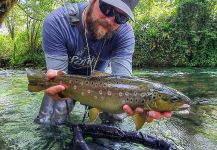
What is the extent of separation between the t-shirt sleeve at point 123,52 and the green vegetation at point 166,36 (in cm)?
1891

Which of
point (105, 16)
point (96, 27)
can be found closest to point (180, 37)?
point (96, 27)

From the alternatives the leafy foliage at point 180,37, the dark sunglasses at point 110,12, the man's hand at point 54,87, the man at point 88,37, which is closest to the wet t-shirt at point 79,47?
the man at point 88,37

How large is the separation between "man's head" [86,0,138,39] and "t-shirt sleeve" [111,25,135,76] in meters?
0.34

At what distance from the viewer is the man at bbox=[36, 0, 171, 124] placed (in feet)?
15.2

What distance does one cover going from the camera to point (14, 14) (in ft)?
88.6

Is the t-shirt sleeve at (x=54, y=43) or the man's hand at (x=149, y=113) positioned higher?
the t-shirt sleeve at (x=54, y=43)

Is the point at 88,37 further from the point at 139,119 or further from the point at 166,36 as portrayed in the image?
the point at 166,36

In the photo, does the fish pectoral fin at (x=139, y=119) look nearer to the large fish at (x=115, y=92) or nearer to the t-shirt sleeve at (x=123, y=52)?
the large fish at (x=115, y=92)

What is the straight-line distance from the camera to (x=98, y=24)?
4.75 metres

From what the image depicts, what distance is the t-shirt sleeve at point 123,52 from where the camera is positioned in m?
5.35

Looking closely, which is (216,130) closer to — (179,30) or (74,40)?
(74,40)

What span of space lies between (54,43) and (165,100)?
209 centimetres

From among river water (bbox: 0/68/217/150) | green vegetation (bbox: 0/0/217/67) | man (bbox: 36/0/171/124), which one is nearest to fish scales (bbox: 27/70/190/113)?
man (bbox: 36/0/171/124)

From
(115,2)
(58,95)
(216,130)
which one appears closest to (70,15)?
(115,2)
